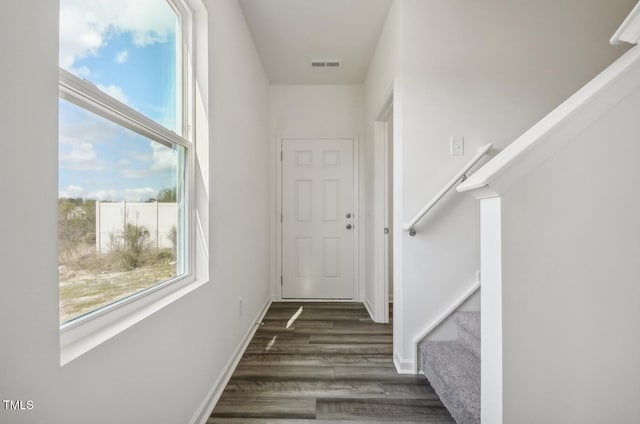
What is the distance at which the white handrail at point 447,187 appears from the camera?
193 cm

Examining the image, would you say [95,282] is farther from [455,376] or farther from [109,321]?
[455,376]

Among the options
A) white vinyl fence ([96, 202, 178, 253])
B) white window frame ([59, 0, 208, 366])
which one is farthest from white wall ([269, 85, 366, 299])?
white vinyl fence ([96, 202, 178, 253])

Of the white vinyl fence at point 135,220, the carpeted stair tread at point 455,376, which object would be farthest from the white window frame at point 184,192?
the carpeted stair tread at point 455,376

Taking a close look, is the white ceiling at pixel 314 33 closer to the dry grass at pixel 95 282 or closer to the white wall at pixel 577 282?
the white wall at pixel 577 282

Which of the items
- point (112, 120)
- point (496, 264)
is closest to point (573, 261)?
point (496, 264)

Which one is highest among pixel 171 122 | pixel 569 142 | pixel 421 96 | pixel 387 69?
pixel 387 69

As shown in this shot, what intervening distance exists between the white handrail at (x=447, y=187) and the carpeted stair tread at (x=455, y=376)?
72 centimetres

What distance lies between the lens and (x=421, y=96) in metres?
2.05

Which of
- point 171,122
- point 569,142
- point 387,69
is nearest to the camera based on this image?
point 569,142

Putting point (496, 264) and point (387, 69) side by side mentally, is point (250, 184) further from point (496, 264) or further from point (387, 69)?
point (496, 264)

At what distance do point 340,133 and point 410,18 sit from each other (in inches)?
68.8

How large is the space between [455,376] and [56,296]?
170cm

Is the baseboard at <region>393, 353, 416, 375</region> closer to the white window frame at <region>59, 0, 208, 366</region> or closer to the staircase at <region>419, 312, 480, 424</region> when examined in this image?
the staircase at <region>419, 312, 480, 424</region>

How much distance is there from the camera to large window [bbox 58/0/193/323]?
873mm
